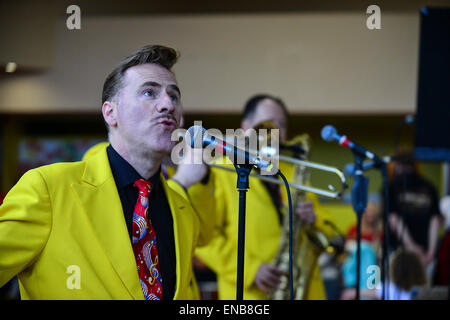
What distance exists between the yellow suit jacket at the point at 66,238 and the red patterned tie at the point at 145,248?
77 mm

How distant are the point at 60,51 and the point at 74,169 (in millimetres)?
5439

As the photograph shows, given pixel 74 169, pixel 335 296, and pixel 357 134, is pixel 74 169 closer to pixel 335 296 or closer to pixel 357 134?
pixel 335 296

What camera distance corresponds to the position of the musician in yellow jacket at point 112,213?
5.36 feet

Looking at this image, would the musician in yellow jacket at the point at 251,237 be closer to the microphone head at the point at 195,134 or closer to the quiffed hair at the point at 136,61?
the quiffed hair at the point at 136,61

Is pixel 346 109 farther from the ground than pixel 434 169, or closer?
farther from the ground

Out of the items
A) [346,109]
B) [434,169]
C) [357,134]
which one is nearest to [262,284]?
[346,109]

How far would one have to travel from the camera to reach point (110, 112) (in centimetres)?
197

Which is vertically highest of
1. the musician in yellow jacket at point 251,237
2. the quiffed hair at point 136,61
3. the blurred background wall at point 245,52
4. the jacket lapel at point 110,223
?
the blurred background wall at point 245,52

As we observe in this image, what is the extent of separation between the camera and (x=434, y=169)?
27.2 ft

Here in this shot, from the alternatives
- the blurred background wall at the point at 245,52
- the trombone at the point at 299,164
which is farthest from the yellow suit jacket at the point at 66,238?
the blurred background wall at the point at 245,52

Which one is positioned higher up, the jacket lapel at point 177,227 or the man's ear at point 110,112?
the man's ear at point 110,112

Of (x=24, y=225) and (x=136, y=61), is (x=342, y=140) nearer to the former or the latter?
(x=136, y=61)

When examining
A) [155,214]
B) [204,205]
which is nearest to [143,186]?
[155,214]

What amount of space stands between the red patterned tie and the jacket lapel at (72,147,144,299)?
0.25 ft
